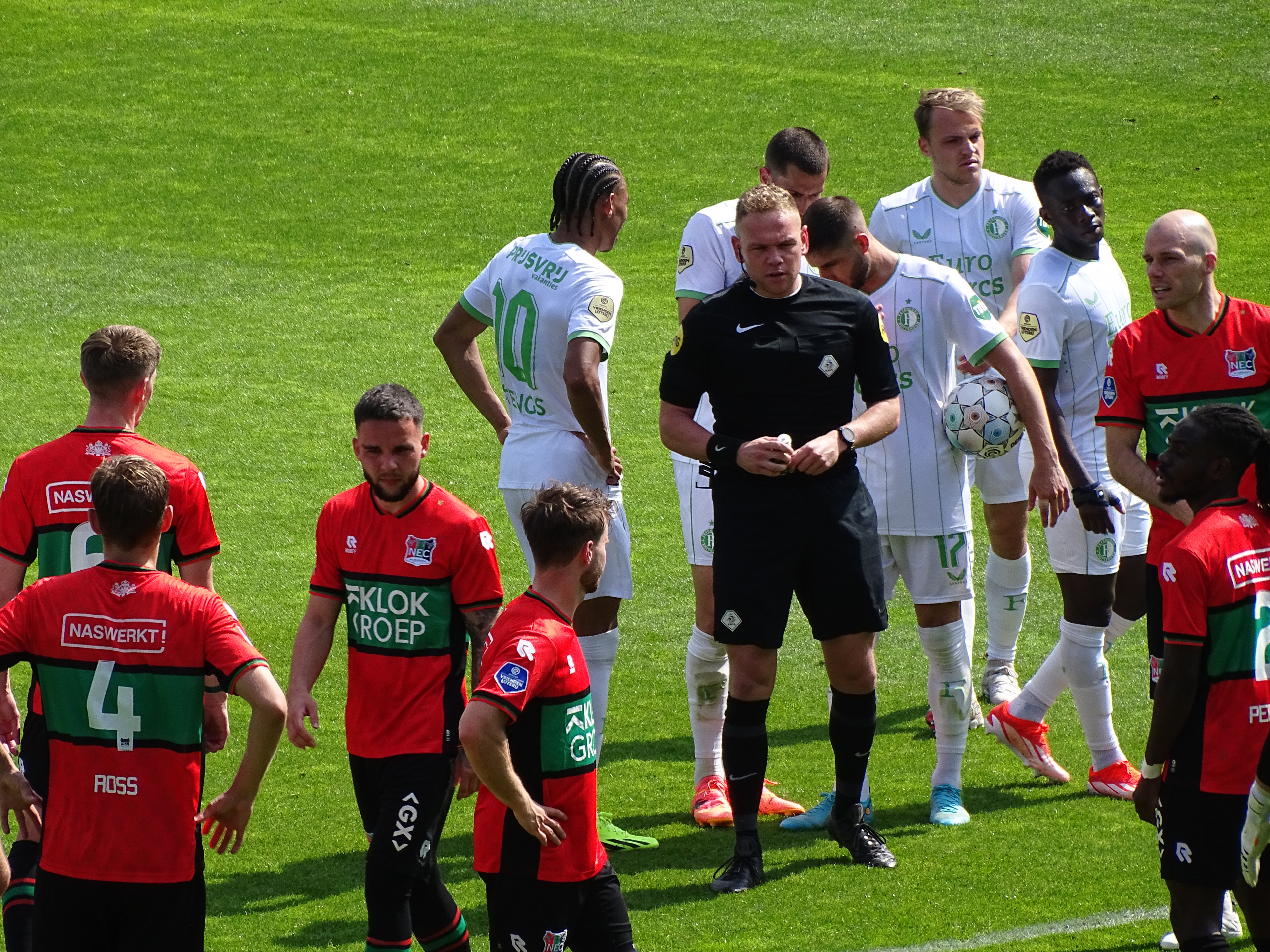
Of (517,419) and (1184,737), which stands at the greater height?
(517,419)

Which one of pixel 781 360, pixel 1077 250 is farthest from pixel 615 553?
pixel 1077 250

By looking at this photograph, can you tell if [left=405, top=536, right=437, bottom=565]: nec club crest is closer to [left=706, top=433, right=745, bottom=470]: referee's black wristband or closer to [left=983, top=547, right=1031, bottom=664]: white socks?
[left=706, top=433, right=745, bottom=470]: referee's black wristband

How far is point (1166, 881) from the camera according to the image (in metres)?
4.12

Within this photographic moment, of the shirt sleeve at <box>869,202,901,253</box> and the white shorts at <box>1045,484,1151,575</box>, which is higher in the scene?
the shirt sleeve at <box>869,202,901,253</box>

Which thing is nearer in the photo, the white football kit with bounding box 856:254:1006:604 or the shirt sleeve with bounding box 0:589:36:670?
the shirt sleeve with bounding box 0:589:36:670

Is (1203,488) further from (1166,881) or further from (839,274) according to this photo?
(839,274)

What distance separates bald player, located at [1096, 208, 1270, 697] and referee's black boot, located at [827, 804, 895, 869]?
3.94ft

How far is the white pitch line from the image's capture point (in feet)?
16.1

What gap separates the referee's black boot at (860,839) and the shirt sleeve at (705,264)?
215 cm

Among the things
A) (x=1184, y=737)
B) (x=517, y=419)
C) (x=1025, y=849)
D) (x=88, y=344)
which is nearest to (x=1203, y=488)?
(x=1184, y=737)

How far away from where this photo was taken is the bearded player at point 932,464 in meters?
5.82

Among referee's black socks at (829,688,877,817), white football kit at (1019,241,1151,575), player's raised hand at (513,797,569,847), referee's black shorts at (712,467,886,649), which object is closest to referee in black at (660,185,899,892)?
referee's black shorts at (712,467,886,649)

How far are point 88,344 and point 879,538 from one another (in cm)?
269

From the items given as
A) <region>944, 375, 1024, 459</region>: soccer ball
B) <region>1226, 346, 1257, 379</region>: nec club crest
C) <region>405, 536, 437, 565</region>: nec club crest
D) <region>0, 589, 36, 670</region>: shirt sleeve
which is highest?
<region>1226, 346, 1257, 379</region>: nec club crest
